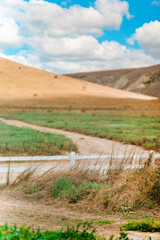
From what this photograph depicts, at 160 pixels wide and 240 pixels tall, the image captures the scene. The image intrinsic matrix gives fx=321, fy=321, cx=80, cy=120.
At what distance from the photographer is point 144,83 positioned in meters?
170

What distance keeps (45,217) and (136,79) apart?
175407 mm

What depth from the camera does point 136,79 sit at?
177125 mm

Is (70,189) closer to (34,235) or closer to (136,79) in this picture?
(34,235)

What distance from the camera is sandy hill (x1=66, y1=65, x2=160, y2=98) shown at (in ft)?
531

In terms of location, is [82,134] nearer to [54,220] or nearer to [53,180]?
[53,180]

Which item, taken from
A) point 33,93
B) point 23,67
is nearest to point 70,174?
point 33,93

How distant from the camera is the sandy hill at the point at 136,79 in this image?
531ft

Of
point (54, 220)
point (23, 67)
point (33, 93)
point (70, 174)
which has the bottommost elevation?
point (54, 220)

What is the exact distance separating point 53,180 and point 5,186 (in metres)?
1.26

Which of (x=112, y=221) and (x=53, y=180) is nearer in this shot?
(x=112, y=221)

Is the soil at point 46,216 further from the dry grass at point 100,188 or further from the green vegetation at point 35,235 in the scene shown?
the green vegetation at point 35,235

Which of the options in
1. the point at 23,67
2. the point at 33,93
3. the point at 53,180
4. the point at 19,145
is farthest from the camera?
the point at 23,67

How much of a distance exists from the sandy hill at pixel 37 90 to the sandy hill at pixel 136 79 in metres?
71.1

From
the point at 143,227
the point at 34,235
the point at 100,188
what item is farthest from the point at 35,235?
the point at 100,188
